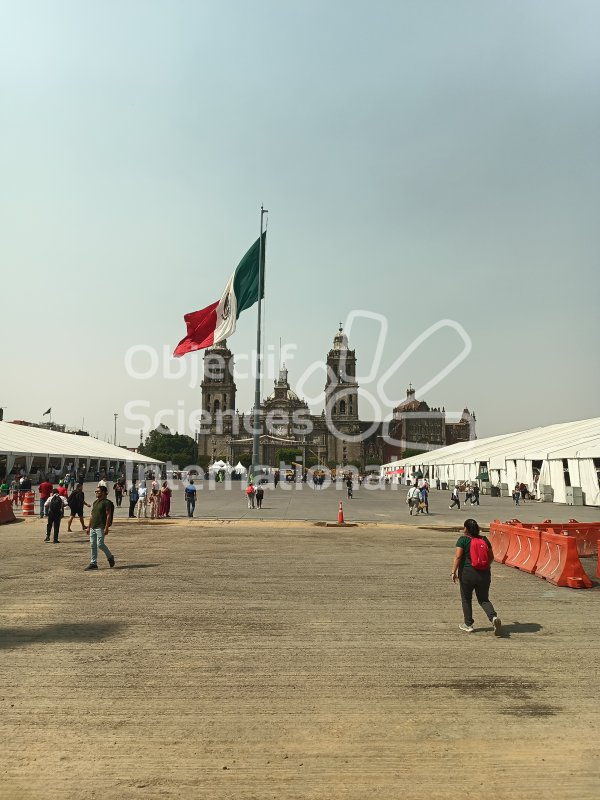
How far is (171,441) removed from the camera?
528 feet

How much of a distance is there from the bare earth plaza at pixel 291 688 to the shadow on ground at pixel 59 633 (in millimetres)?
41

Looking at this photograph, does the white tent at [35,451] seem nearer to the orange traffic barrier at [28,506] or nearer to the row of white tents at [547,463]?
the orange traffic barrier at [28,506]

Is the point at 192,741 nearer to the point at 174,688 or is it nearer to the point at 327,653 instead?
the point at 174,688

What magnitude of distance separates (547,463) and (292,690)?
34.5m

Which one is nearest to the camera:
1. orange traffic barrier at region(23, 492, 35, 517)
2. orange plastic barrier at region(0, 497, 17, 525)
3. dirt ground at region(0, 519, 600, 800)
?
dirt ground at region(0, 519, 600, 800)

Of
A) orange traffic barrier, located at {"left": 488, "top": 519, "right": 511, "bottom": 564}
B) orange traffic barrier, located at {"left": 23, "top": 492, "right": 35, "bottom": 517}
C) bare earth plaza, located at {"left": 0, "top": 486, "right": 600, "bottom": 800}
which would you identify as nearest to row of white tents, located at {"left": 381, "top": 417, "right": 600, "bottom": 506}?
orange traffic barrier, located at {"left": 488, "top": 519, "right": 511, "bottom": 564}

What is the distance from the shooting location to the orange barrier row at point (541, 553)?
1125 centimetres

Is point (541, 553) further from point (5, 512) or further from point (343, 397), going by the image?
point (343, 397)

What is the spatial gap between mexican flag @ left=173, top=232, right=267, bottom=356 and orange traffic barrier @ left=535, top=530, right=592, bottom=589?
679 inches

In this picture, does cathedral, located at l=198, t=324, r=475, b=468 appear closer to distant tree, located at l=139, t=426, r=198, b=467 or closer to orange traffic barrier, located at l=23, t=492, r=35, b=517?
distant tree, located at l=139, t=426, r=198, b=467

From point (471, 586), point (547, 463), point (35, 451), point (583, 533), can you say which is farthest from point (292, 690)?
point (35, 451)

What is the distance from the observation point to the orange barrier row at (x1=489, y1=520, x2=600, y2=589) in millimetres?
11250

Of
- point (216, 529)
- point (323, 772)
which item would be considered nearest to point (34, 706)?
point (323, 772)

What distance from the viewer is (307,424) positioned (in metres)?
165
